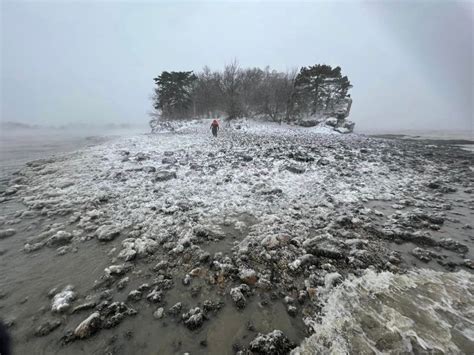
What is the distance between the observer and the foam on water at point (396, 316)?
2.53 meters

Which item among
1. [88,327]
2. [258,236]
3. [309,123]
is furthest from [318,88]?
[88,327]

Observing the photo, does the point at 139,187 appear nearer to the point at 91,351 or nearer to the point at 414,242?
the point at 91,351

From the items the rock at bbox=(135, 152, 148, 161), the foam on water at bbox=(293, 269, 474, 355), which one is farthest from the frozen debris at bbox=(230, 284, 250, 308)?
the rock at bbox=(135, 152, 148, 161)

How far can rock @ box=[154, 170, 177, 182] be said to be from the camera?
8.81 metres

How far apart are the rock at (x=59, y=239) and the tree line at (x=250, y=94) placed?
39.2 m

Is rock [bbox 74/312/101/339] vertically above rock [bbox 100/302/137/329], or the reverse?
rock [bbox 74/312/101/339]

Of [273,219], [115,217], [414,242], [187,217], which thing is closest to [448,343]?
[414,242]

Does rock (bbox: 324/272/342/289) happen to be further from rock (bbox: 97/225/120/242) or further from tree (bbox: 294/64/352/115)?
tree (bbox: 294/64/352/115)

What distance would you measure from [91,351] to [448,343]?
4.49 metres

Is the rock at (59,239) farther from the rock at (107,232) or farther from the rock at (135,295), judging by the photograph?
the rock at (135,295)

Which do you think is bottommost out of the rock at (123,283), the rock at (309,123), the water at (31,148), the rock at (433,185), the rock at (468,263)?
the water at (31,148)

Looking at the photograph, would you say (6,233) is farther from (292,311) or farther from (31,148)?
(31,148)

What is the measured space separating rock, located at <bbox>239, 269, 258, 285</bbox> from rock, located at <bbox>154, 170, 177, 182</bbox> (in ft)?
20.5

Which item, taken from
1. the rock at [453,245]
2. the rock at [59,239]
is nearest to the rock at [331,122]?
the rock at [453,245]
